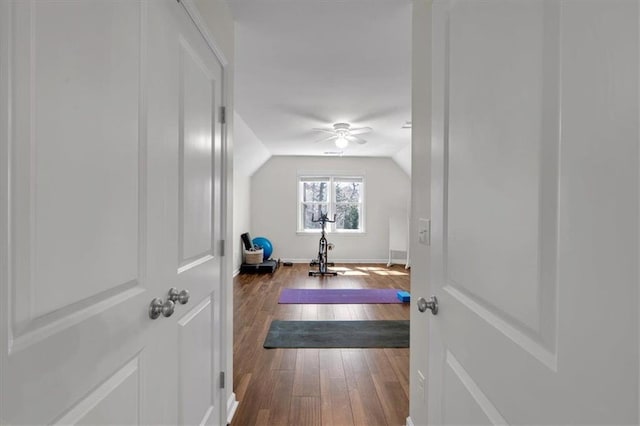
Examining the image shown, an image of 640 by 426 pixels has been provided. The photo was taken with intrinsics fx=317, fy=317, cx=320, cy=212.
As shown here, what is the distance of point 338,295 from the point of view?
453 cm

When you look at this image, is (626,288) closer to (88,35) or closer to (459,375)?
(459,375)

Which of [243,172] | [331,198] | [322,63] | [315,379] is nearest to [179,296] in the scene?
[315,379]

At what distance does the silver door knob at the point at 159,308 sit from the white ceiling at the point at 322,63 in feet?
5.55

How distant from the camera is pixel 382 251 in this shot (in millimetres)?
7445

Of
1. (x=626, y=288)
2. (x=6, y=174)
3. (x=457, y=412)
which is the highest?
(x=6, y=174)

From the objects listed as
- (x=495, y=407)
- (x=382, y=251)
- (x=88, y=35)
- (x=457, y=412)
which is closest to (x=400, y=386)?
(x=457, y=412)

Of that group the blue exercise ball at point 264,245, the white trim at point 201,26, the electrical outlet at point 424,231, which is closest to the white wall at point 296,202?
the blue exercise ball at point 264,245

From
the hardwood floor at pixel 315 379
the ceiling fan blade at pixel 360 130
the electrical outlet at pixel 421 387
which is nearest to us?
the electrical outlet at pixel 421 387

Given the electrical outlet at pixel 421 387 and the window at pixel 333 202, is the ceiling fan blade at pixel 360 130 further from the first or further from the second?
the electrical outlet at pixel 421 387

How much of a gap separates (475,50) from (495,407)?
2.67 feet

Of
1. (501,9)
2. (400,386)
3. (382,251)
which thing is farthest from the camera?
(382,251)

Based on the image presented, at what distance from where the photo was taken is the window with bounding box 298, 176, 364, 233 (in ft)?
24.3

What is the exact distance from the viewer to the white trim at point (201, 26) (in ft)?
4.07

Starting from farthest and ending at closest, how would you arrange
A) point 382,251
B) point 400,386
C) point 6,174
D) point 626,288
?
point 382,251 < point 400,386 < point 6,174 < point 626,288
